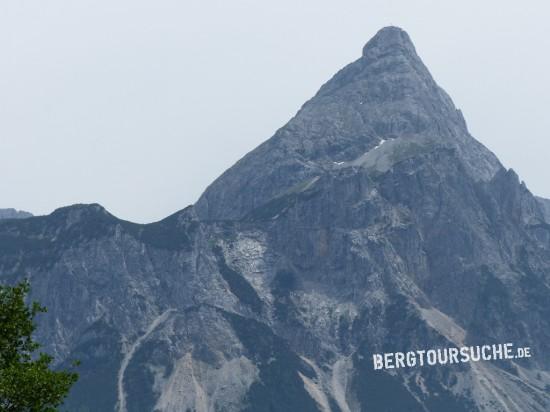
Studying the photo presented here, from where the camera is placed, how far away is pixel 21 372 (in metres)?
65.1

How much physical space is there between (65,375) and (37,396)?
2.55 metres

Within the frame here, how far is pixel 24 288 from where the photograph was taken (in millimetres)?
69750

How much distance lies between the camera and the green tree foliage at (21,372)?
213 ft

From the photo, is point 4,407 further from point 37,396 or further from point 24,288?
point 24,288

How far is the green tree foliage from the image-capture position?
64812 millimetres

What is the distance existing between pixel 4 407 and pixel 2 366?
2767mm

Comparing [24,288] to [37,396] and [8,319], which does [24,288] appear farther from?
[37,396]

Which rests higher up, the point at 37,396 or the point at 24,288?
the point at 24,288

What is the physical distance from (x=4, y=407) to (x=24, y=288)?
8.04m

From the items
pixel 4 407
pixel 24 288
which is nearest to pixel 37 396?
pixel 4 407

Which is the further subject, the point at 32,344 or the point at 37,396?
the point at 32,344

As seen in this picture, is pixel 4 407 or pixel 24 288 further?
pixel 24 288

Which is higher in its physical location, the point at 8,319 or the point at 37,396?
the point at 8,319

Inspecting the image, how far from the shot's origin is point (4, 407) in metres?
65.1
